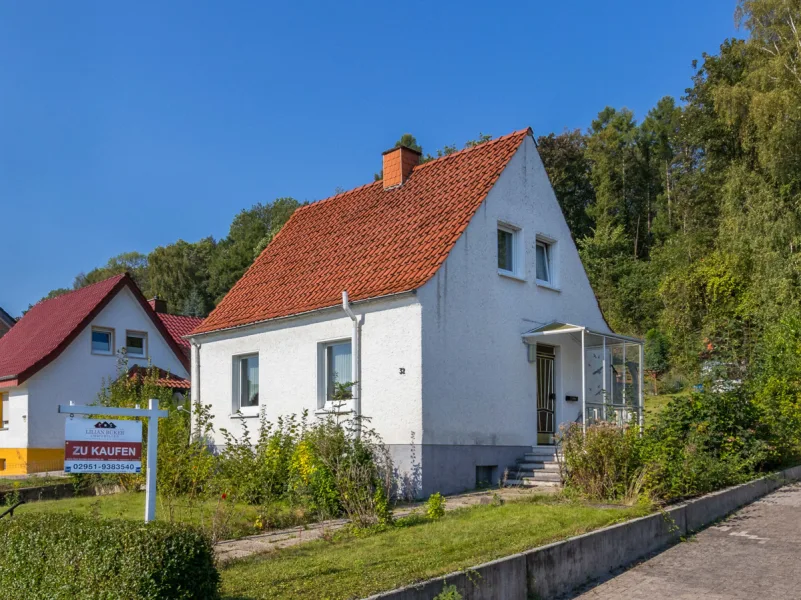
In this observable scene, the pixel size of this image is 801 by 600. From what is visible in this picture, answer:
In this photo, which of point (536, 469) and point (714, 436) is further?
point (536, 469)

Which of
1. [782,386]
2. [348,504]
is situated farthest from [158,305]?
[782,386]

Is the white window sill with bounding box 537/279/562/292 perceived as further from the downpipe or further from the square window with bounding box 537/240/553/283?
the downpipe

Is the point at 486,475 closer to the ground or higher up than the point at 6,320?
closer to the ground

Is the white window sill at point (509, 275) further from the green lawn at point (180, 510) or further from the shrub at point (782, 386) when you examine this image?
the green lawn at point (180, 510)

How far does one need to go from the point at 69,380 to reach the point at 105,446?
2141cm

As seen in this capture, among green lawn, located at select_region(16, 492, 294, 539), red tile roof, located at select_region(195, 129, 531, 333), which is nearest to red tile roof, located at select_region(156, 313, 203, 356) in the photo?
red tile roof, located at select_region(195, 129, 531, 333)

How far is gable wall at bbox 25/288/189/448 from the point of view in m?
25.0

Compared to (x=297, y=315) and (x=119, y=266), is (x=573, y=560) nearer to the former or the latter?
(x=297, y=315)

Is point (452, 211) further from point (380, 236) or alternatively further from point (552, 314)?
point (552, 314)

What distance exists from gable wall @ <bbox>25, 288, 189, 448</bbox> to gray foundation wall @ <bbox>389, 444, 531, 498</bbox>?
607 inches

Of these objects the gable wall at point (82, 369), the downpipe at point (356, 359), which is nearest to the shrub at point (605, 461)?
the downpipe at point (356, 359)

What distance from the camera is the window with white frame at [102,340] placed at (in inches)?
1082

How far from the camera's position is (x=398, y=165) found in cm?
1873

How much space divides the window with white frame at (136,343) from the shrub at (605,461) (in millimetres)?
21520
